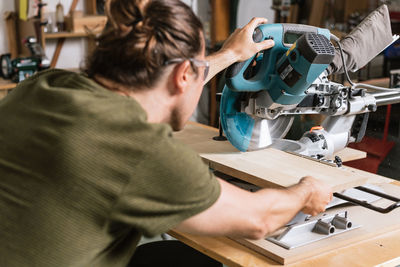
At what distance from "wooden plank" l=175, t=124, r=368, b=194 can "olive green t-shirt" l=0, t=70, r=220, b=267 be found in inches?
21.6

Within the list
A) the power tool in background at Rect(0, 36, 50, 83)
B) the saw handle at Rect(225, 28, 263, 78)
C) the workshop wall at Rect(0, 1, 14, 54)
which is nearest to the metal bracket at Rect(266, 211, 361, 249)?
the saw handle at Rect(225, 28, 263, 78)

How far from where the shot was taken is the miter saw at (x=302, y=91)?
5.28ft

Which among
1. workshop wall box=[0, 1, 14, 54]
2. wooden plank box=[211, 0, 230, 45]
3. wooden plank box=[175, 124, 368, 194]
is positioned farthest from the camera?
wooden plank box=[211, 0, 230, 45]

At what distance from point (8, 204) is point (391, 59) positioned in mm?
3424

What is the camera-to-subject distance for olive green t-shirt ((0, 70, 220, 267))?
1.01 m

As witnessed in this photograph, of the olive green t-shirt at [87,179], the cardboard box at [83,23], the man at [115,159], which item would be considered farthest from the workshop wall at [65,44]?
the olive green t-shirt at [87,179]

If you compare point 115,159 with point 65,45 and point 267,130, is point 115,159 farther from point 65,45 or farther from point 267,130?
point 65,45

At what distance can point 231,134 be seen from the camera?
1779 mm

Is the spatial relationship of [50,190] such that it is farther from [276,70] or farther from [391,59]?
[391,59]

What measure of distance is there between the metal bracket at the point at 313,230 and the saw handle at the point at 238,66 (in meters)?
0.51

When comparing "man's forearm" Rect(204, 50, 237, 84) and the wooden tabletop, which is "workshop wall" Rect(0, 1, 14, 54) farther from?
the wooden tabletop

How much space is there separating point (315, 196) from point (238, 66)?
0.50 metres

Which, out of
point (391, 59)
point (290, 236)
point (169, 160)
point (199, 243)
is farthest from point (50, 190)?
point (391, 59)

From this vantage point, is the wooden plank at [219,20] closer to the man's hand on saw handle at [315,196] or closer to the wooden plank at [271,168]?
the wooden plank at [271,168]
